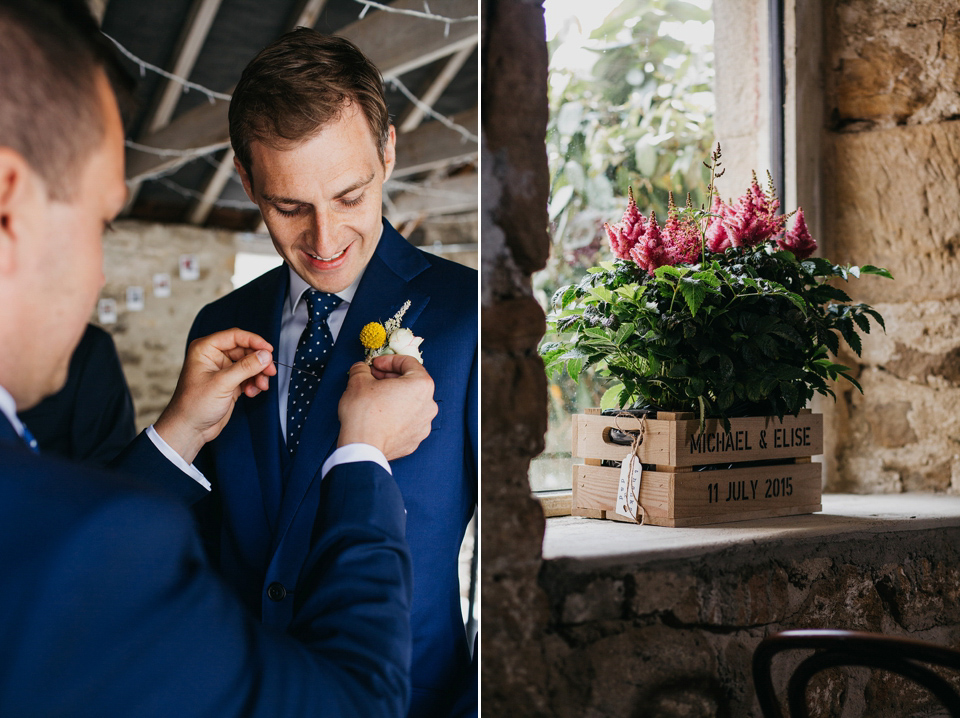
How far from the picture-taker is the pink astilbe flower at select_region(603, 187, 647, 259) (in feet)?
5.56

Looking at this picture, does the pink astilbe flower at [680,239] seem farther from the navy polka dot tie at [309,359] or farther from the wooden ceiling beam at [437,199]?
the navy polka dot tie at [309,359]

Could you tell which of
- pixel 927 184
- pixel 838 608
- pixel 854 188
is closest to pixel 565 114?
pixel 854 188

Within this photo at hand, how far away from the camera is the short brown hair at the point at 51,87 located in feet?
2.77

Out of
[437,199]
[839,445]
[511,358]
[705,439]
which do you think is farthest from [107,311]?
Result: [839,445]

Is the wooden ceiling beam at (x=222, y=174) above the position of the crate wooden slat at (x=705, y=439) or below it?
above

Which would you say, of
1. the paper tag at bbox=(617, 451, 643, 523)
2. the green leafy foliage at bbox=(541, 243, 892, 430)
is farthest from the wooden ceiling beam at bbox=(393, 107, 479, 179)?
the paper tag at bbox=(617, 451, 643, 523)

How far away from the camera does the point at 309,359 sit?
3.59ft

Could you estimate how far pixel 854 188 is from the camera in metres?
2.26

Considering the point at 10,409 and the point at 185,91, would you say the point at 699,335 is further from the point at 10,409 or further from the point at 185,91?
the point at 10,409

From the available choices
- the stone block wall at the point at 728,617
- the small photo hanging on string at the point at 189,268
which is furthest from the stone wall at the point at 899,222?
the small photo hanging on string at the point at 189,268

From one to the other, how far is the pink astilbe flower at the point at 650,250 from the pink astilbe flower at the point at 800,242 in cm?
35

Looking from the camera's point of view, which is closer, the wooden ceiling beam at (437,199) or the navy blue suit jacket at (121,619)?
the navy blue suit jacket at (121,619)

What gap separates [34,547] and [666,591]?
41.9 inches

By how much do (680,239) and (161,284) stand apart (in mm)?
1180
